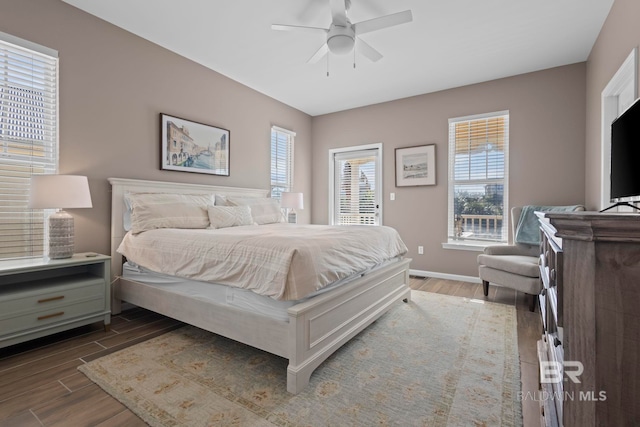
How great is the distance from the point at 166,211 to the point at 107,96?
127 centimetres

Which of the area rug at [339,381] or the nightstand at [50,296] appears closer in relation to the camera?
the area rug at [339,381]

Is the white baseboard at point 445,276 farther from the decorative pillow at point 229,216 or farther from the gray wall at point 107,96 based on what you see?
the gray wall at point 107,96

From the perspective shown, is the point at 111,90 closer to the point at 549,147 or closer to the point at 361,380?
the point at 361,380

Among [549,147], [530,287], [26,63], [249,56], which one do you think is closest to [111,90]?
[26,63]

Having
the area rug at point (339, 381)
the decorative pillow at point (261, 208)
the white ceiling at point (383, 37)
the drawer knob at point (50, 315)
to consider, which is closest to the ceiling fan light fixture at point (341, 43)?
the white ceiling at point (383, 37)

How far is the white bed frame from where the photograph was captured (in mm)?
1792

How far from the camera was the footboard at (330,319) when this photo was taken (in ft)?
5.75

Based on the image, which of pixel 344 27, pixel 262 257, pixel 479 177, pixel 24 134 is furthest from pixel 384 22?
pixel 24 134

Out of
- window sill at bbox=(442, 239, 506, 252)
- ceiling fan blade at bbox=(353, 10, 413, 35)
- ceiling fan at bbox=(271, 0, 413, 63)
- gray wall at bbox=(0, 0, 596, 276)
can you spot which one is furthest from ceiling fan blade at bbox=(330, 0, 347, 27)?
window sill at bbox=(442, 239, 506, 252)

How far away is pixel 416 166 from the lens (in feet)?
15.5

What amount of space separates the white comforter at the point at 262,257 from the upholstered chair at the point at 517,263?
152 cm

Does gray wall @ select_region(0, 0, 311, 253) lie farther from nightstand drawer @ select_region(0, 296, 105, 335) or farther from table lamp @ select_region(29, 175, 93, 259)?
nightstand drawer @ select_region(0, 296, 105, 335)

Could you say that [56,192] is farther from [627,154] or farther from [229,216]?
[627,154]

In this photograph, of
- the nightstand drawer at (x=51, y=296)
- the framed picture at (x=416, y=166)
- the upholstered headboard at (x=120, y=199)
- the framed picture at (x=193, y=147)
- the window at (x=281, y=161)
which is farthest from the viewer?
the window at (x=281, y=161)
